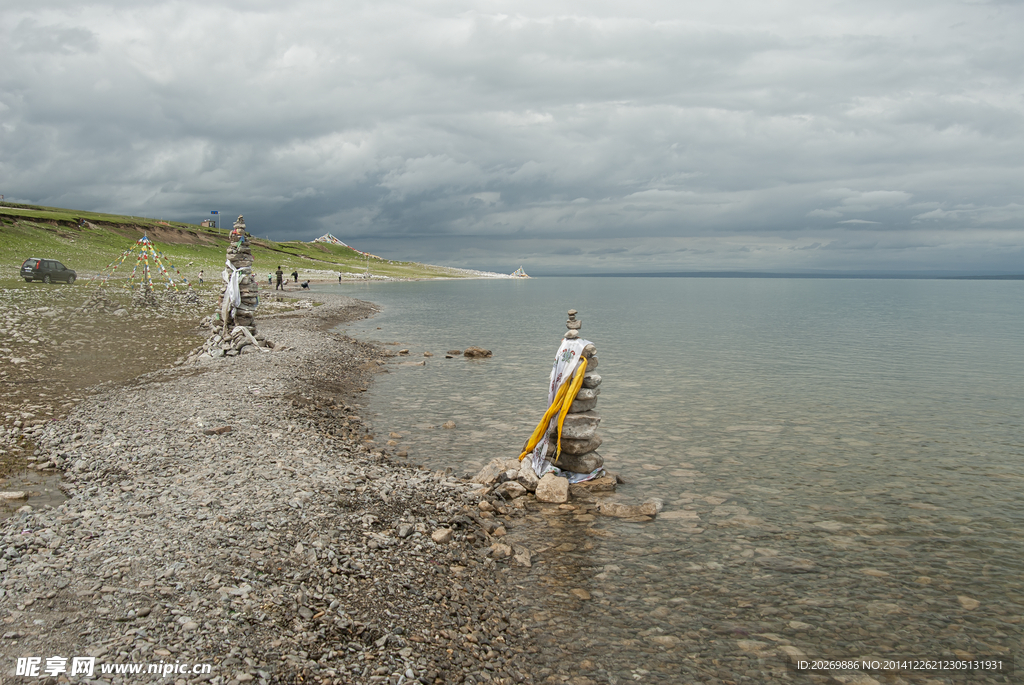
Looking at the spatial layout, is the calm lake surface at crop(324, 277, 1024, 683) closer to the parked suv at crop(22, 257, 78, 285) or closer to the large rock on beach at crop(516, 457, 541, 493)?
the large rock on beach at crop(516, 457, 541, 493)

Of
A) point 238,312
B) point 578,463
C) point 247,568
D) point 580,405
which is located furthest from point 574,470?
point 238,312

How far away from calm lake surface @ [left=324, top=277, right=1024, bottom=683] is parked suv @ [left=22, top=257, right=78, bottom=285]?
154ft

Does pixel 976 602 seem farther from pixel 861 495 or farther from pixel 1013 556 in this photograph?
pixel 861 495

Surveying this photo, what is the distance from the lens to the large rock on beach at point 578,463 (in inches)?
649

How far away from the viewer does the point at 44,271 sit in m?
60.1

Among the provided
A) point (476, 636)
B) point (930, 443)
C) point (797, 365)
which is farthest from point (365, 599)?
point (797, 365)

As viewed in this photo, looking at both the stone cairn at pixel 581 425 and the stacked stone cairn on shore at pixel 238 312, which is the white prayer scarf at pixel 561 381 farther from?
the stacked stone cairn on shore at pixel 238 312

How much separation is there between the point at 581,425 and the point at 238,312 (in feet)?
78.6

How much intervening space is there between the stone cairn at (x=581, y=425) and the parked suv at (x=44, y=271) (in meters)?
63.6

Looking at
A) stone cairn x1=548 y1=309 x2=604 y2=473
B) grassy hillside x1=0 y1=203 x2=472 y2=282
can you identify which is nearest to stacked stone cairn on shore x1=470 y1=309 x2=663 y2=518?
stone cairn x1=548 y1=309 x2=604 y2=473

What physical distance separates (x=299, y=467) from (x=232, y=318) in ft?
70.3

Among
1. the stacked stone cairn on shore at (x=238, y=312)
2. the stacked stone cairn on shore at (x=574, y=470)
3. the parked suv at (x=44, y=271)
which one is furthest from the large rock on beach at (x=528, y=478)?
the parked suv at (x=44, y=271)

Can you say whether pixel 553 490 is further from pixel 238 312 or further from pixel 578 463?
pixel 238 312

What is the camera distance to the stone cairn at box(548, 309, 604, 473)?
16.0m
